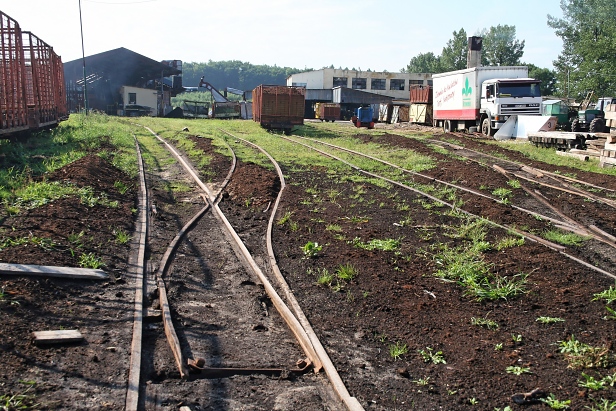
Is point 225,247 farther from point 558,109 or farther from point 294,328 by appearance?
point 558,109

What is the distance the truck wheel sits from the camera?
27114mm

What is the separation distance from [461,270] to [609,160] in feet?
38.9

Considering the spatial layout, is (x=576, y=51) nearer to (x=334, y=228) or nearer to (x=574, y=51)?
(x=574, y=51)

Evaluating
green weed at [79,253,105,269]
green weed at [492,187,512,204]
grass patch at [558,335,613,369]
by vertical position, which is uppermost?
green weed at [492,187,512,204]

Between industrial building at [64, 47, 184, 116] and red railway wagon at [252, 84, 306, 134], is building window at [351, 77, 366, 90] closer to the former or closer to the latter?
industrial building at [64, 47, 184, 116]

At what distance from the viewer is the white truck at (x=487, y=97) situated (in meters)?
26.5

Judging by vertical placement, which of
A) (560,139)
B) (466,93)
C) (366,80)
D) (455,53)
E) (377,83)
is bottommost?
(560,139)

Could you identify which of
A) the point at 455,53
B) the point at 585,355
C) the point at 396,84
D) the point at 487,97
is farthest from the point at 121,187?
the point at 455,53

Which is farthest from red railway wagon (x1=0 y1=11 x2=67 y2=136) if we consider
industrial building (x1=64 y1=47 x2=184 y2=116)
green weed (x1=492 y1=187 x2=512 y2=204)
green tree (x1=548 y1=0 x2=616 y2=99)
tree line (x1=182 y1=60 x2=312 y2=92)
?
tree line (x1=182 y1=60 x2=312 y2=92)

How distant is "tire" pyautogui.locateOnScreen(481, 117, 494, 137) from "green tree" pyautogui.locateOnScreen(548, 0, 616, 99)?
44.1 m

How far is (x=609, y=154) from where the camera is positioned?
1645 cm

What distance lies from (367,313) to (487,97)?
23.9 metres

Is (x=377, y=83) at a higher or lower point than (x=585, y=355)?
higher

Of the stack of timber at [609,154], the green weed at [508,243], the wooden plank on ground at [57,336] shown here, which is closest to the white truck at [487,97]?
the stack of timber at [609,154]
